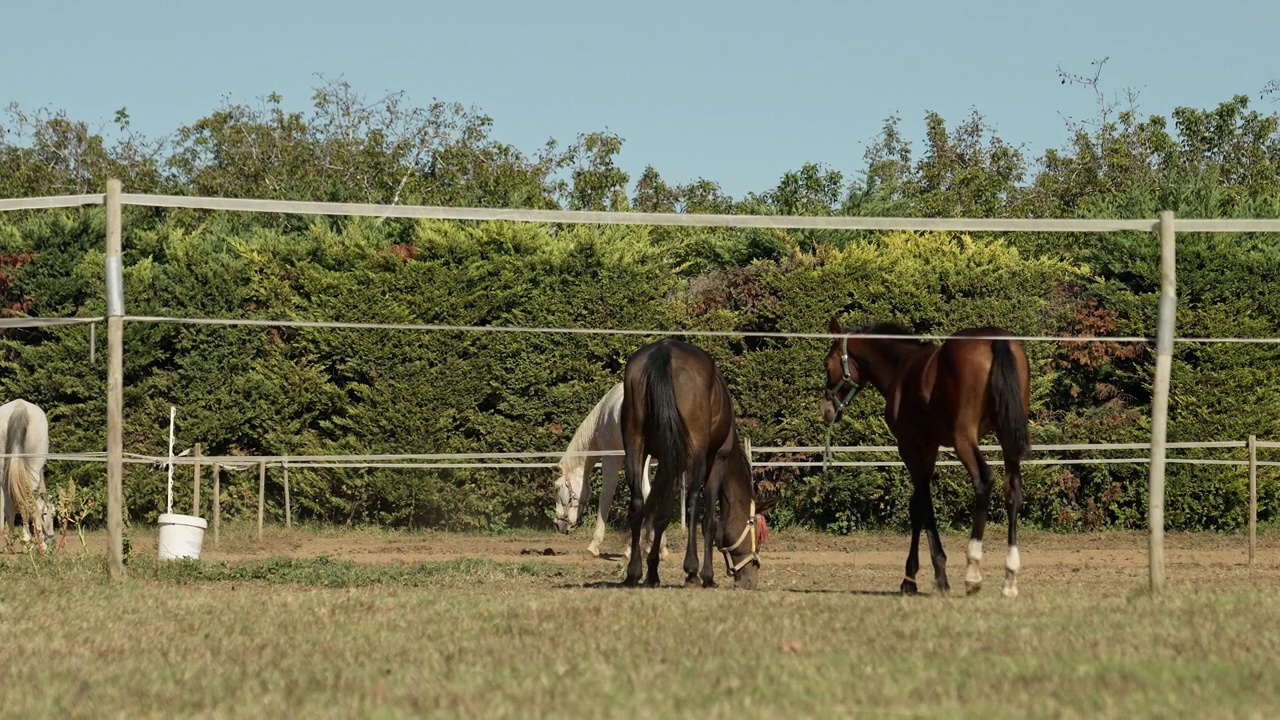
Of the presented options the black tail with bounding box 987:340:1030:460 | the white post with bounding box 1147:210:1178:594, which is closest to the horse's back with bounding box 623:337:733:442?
the black tail with bounding box 987:340:1030:460

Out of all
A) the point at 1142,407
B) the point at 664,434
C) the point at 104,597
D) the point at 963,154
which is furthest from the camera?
the point at 963,154

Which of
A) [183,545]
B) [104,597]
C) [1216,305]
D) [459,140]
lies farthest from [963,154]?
[104,597]

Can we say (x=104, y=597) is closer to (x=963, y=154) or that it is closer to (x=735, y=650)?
(x=735, y=650)

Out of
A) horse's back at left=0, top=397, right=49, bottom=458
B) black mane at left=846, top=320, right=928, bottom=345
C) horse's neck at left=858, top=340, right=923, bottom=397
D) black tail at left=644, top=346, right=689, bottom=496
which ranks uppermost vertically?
black mane at left=846, top=320, right=928, bottom=345

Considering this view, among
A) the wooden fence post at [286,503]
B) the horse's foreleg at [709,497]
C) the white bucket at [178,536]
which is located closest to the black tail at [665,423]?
the horse's foreleg at [709,497]

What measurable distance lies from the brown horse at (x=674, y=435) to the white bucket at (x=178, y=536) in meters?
4.05

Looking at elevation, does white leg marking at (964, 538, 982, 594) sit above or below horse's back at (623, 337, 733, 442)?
below

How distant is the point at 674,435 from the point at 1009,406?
7.08ft

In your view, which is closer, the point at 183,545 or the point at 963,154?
the point at 183,545

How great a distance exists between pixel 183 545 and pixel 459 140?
26.6m

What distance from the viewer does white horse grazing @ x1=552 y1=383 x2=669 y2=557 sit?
15625mm

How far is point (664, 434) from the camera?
954cm

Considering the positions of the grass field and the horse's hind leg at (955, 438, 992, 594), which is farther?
the horse's hind leg at (955, 438, 992, 594)

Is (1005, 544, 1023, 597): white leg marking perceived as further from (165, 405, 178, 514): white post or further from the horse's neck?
(165, 405, 178, 514): white post
